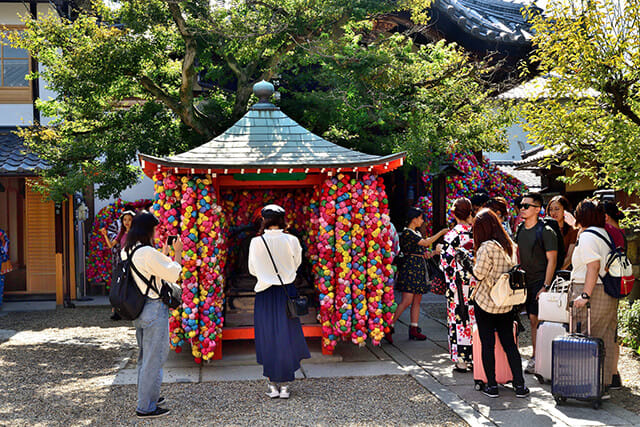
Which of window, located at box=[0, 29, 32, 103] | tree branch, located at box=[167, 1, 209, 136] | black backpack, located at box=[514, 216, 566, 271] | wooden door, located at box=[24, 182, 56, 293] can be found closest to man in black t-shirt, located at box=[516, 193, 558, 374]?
black backpack, located at box=[514, 216, 566, 271]

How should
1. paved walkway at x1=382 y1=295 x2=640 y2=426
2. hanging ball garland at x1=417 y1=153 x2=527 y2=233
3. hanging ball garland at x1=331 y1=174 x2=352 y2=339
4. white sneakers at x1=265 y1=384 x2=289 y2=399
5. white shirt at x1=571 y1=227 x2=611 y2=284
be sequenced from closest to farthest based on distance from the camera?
paved walkway at x1=382 y1=295 x2=640 y2=426 → white shirt at x1=571 y1=227 x2=611 y2=284 → white sneakers at x1=265 y1=384 x2=289 y2=399 → hanging ball garland at x1=331 y1=174 x2=352 y2=339 → hanging ball garland at x1=417 y1=153 x2=527 y2=233

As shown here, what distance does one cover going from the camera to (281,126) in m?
8.07

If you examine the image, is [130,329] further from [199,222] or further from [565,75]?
[565,75]

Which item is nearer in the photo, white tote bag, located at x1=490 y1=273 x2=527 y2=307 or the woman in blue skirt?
white tote bag, located at x1=490 y1=273 x2=527 y2=307

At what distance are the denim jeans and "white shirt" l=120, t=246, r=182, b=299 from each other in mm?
153

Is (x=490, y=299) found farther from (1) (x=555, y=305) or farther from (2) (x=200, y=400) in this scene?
(2) (x=200, y=400)

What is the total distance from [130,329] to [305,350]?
4.85 meters

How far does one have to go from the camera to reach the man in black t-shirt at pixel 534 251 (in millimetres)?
6707

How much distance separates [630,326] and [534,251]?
5.52ft

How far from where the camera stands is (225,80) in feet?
35.8

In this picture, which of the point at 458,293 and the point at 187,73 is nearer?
the point at 458,293

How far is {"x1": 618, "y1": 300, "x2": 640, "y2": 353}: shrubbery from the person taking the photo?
7.31 metres

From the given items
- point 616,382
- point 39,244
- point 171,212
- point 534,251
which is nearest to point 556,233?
point 534,251

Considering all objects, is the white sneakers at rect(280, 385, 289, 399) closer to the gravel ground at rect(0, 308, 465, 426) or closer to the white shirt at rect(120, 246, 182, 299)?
the gravel ground at rect(0, 308, 465, 426)
